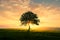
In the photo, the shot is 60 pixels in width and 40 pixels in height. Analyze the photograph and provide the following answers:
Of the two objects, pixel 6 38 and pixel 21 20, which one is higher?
pixel 21 20

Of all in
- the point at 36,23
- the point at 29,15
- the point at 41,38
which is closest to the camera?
the point at 41,38

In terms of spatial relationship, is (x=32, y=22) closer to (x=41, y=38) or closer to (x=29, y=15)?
(x=29, y=15)

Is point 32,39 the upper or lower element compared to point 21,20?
lower

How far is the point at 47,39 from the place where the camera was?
67.9m

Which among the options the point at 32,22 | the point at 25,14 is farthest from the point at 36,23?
the point at 25,14

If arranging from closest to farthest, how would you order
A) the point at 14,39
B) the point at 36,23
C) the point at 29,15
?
1. the point at 14,39
2. the point at 29,15
3. the point at 36,23

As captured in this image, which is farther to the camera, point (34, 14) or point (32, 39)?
point (34, 14)

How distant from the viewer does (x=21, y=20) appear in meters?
76.8

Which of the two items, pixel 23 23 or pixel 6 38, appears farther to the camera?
pixel 23 23

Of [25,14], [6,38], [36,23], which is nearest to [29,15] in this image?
[25,14]

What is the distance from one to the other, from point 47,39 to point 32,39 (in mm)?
5366

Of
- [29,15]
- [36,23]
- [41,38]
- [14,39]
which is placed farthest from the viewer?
[36,23]

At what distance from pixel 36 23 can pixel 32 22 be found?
2735 millimetres

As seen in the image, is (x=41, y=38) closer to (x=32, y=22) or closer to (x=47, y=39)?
(x=47, y=39)
